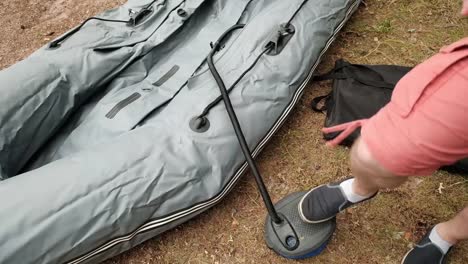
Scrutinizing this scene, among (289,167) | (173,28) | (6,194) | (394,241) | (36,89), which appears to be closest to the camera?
(6,194)

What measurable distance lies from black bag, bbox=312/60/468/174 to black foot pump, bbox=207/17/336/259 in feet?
1.18

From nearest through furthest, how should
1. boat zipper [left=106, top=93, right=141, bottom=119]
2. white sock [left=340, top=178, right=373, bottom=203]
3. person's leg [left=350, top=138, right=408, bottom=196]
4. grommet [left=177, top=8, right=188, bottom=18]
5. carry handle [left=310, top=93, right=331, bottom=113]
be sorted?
person's leg [left=350, top=138, right=408, bottom=196] → white sock [left=340, top=178, right=373, bottom=203] → boat zipper [left=106, top=93, right=141, bottom=119] → carry handle [left=310, top=93, right=331, bottom=113] → grommet [left=177, top=8, right=188, bottom=18]

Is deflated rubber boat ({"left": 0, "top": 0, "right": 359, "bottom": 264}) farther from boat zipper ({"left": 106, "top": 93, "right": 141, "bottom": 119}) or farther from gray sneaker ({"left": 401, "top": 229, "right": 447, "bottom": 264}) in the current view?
gray sneaker ({"left": 401, "top": 229, "right": 447, "bottom": 264})

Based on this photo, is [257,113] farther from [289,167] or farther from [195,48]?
[195,48]

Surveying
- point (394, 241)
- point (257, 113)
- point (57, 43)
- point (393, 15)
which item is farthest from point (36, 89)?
point (393, 15)

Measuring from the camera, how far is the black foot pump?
53.5 inches

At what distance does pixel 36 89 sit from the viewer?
4.91 feet

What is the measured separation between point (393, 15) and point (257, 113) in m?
1.00

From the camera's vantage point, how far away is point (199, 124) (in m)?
1.39

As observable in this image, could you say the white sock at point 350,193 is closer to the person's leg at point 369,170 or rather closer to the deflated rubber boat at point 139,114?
the person's leg at point 369,170

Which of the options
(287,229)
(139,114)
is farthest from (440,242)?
(139,114)

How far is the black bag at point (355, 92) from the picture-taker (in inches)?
62.0

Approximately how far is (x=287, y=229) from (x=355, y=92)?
58 cm

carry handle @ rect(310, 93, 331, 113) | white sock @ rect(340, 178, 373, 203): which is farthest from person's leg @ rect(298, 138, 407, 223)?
carry handle @ rect(310, 93, 331, 113)
